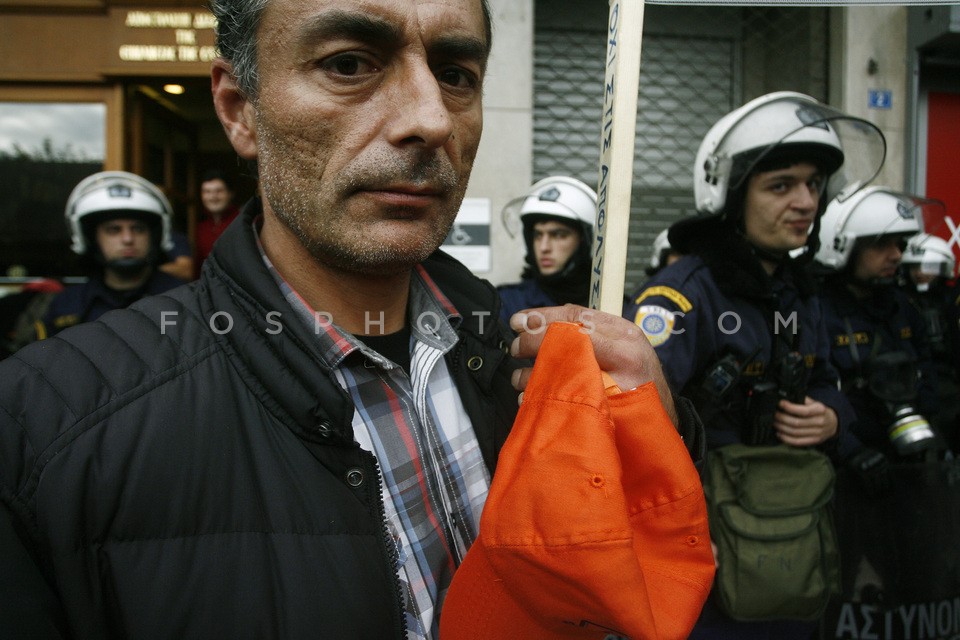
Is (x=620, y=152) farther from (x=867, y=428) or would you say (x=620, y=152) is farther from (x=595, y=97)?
(x=595, y=97)

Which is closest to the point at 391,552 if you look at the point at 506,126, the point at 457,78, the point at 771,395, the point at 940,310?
the point at 457,78

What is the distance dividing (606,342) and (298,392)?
0.52 meters

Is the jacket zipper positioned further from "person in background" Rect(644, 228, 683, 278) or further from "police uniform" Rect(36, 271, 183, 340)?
"person in background" Rect(644, 228, 683, 278)

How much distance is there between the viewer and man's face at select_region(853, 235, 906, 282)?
4395 mm

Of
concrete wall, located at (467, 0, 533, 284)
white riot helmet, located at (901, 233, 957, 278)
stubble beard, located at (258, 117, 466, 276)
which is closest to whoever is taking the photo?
stubble beard, located at (258, 117, 466, 276)

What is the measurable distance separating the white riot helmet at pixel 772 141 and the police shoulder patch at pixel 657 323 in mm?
693

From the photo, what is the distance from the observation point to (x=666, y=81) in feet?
22.7

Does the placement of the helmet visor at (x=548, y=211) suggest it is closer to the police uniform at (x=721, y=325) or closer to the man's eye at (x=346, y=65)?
the police uniform at (x=721, y=325)

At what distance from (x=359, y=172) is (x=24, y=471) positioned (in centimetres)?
63

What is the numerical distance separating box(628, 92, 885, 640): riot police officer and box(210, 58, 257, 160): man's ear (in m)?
1.51

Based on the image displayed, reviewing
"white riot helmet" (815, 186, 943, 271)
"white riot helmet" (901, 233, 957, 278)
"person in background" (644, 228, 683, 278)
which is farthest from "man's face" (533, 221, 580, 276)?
"white riot helmet" (901, 233, 957, 278)

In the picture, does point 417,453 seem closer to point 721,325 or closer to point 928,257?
point 721,325

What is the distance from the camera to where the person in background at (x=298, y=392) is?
0.90m

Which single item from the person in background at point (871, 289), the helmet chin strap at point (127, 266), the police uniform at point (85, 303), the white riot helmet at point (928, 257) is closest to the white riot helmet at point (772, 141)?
the person in background at point (871, 289)
